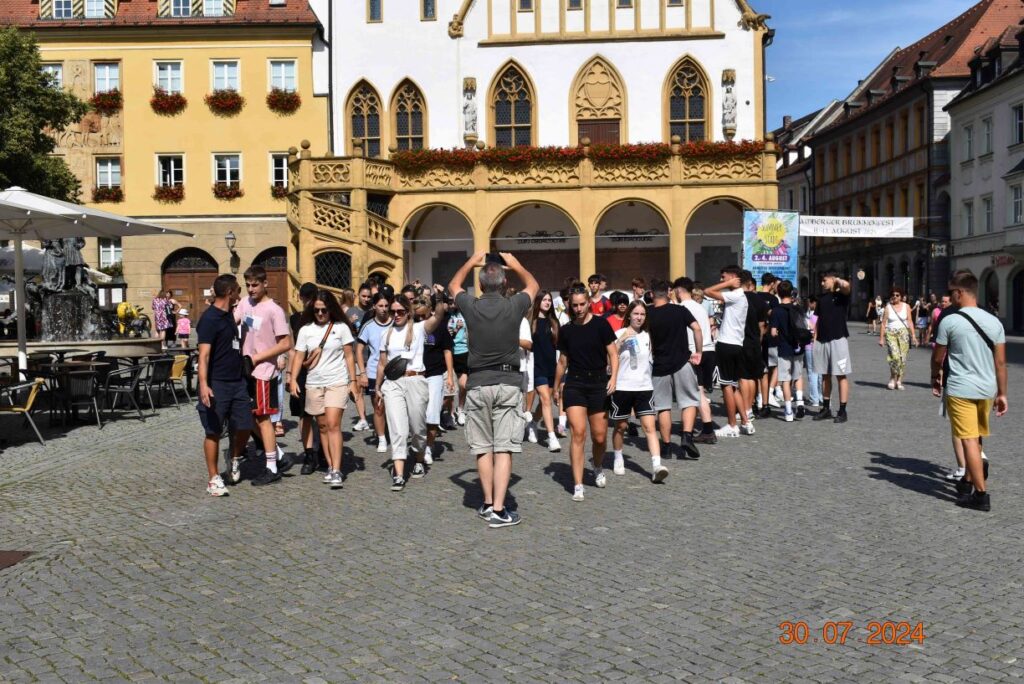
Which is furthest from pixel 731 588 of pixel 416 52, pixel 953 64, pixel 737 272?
pixel 953 64

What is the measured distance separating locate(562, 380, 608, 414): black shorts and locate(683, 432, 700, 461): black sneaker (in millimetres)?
2212

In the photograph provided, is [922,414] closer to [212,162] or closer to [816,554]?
[816,554]

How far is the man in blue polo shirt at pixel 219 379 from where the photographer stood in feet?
29.6

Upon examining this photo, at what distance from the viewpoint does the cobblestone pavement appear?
194 inches

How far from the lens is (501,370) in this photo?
310 inches

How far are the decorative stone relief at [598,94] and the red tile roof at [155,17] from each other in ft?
31.0

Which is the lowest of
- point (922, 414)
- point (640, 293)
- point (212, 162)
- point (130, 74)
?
point (922, 414)

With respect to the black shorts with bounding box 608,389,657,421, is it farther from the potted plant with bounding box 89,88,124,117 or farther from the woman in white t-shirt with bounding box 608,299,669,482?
the potted plant with bounding box 89,88,124,117

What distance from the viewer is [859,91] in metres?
65.8

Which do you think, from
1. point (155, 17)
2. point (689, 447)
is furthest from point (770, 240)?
point (155, 17)

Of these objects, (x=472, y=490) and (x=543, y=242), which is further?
(x=543, y=242)

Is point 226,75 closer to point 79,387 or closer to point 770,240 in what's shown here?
point 770,240

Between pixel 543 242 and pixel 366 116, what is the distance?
6.87 meters

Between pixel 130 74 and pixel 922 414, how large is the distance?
29.4 meters
